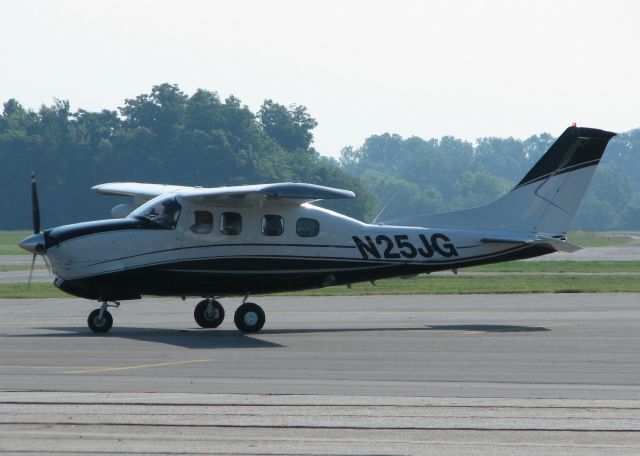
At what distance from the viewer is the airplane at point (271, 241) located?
20.6m

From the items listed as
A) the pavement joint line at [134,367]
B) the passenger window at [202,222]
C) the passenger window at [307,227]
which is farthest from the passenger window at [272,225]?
the pavement joint line at [134,367]

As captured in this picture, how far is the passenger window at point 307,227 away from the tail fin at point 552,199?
6.32 ft

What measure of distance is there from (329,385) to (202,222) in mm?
8057

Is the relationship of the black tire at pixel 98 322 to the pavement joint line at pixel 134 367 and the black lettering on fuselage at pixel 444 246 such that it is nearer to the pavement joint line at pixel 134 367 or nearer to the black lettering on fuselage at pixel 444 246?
the pavement joint line at pixel 134 367

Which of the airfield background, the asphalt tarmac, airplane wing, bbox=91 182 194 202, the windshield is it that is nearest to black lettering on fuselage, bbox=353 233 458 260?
the asphalt tarmac

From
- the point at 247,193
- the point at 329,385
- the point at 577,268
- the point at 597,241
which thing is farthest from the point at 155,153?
the point at 329,385

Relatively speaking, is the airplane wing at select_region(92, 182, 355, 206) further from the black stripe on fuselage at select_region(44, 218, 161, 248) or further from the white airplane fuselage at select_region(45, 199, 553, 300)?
the black stripe on fuselage at select_region(44, 218, 161, 248)

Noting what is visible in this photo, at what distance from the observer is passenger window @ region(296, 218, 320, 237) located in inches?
853

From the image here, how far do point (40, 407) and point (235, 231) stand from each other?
9810mm

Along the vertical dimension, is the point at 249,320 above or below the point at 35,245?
below

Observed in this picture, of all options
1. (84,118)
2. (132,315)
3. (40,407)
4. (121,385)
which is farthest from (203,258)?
(84,118)

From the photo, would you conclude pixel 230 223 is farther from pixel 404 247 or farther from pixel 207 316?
pixel 404 247

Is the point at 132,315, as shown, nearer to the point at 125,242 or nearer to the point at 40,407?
the point at 125,242

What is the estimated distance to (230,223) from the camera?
2127 cm
